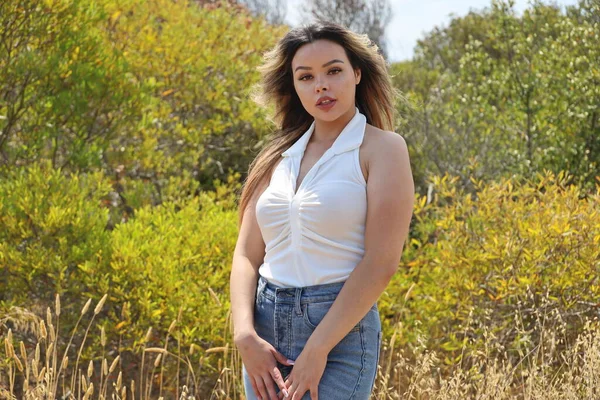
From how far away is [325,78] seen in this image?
2.36 m

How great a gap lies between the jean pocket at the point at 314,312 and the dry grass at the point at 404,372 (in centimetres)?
73

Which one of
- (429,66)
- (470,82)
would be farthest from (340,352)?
(429,66)

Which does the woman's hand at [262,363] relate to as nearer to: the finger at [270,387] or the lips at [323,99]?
the finger at [270,387]

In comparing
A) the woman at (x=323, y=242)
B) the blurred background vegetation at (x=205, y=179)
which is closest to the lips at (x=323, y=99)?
the woman at (x=323, y=242)

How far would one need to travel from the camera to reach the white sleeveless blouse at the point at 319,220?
2.17 m

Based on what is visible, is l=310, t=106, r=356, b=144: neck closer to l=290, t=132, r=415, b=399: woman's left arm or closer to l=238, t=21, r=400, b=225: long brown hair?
l=238, t=21, r=400, b=225: long brown hair

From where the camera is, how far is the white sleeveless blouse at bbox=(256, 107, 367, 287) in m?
2.17

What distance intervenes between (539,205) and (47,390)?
9.56 feet

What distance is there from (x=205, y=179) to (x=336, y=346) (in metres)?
5.33

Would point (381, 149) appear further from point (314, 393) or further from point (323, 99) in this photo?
point (314, 393)

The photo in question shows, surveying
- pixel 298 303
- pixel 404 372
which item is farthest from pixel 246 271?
pixel 404 372

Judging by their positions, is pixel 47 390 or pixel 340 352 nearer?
pixel 340 352

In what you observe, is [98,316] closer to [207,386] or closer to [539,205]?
[207,386]

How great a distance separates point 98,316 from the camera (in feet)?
14.9
